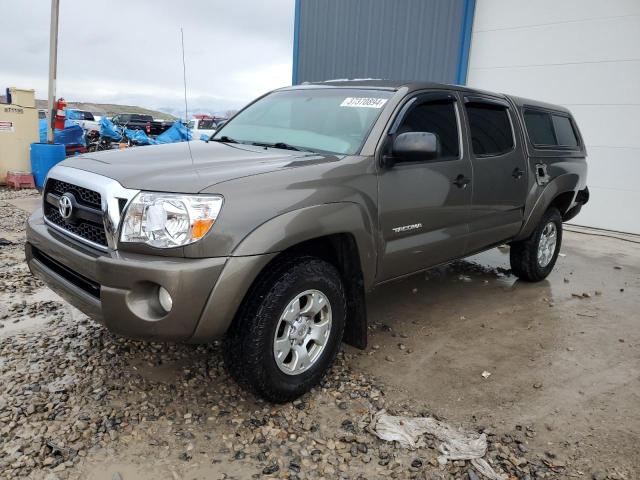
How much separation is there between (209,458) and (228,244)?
0.99 meters

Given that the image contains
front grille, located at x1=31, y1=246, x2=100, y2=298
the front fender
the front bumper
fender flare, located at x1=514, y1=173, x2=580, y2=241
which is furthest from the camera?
fender flare, located at x1=514, y1=173, x2=580, y2=241

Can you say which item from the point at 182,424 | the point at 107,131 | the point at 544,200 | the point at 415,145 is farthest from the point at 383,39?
the point at 182,424

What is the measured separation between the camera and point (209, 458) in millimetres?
2383

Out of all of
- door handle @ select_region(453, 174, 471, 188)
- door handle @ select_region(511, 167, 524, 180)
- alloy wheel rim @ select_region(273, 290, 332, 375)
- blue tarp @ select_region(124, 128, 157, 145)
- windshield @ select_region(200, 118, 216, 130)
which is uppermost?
windshield @ select_region(200, 118, 216, 130)

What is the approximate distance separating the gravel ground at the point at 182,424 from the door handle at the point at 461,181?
1.31m

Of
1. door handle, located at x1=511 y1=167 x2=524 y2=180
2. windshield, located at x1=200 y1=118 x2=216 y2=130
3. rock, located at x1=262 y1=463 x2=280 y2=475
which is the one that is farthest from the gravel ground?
windshield, located at x1=200 y1=118 x2=216 y2=130

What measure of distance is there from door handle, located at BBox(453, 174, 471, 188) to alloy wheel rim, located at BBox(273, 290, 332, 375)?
4.67 feet

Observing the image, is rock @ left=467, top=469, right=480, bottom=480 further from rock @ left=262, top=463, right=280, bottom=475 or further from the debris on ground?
rock @ left=262, top=463, right=280, bottom=475

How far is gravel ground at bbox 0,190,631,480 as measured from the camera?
2.33m

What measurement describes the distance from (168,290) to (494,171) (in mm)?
2818

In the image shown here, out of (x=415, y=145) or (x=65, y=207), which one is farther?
(x=415, y=145)

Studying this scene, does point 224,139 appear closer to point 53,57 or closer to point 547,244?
point 547,244

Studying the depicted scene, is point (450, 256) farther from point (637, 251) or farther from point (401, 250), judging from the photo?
point (637, 251)

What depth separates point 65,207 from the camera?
106 inches
